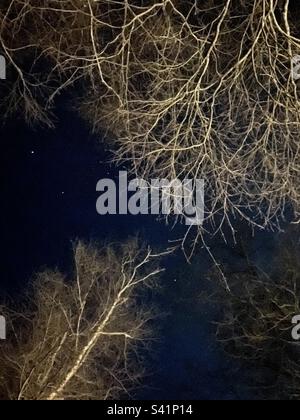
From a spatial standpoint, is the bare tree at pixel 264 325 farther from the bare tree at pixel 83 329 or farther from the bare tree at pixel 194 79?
the bare tree at pixel 194 79

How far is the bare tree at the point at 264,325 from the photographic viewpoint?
22.3 feet

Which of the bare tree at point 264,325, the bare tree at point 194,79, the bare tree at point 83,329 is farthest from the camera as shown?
the bare tree at point 264,325

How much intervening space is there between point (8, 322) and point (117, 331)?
4.94 ft

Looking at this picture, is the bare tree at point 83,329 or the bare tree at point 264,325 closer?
the bare tree at point 83,329

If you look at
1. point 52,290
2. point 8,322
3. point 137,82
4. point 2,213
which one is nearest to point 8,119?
point 2,213

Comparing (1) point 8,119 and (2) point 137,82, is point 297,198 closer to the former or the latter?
(2) point 137,82

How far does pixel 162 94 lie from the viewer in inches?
218

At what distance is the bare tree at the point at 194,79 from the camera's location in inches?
211

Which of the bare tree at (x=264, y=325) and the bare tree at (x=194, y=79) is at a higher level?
the bare tree at (x=194, y=79)

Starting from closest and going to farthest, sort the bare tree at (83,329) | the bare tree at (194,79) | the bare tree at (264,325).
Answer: the bare tree at (194,79)
the bare tree at (83,329)
the bare tree at (264,325)

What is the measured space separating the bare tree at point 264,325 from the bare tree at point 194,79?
51.1 inches

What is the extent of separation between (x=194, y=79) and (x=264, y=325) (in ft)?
12.0

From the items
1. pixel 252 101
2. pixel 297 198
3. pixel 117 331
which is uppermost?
pixel 252 101

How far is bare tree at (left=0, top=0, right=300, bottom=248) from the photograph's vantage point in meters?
5.35
